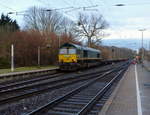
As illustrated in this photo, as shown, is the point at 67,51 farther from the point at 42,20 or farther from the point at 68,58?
the point at 42,20

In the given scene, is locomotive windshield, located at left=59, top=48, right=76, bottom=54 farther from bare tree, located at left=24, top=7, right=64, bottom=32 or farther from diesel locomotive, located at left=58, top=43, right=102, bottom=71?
bare tree, located at left=24, top=7, right=64, bottom=32

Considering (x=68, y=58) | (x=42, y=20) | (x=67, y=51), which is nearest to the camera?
(x=68, y=58)

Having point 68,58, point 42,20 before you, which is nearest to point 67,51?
point 68,58

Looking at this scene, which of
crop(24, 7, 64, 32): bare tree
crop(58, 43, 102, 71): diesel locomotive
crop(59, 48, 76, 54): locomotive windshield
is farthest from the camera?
crop(24, 7, 64, 32): bare tree

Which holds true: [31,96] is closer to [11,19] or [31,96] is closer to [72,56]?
[72,56]

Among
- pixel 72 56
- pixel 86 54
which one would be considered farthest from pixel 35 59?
pixel 72 56

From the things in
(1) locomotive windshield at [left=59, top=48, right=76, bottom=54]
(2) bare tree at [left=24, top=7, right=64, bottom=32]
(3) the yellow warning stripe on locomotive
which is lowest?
(3) the yellow warning stripe on locomotive

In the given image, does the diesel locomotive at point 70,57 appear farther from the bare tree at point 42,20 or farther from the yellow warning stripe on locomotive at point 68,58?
the bare tree at point 42,20

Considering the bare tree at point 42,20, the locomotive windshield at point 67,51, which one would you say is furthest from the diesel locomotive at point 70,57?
the bare tree at point 42,20

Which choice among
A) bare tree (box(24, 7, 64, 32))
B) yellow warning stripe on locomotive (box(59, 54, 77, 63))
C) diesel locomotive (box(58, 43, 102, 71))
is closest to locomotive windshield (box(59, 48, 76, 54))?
diesel locomotive (box(58, 43, 102, 71))

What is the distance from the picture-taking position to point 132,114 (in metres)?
8.83

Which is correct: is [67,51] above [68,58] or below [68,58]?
above

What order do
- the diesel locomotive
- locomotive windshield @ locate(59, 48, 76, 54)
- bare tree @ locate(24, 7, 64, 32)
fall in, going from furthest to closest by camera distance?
bare tree @ locate(24, 7, 64, 32), locomotive windshield @ locate(59, 48, 76, 54), the diesel locomotive

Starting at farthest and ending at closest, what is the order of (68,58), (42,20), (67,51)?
(42,20) → (67,51) → (68,58)
